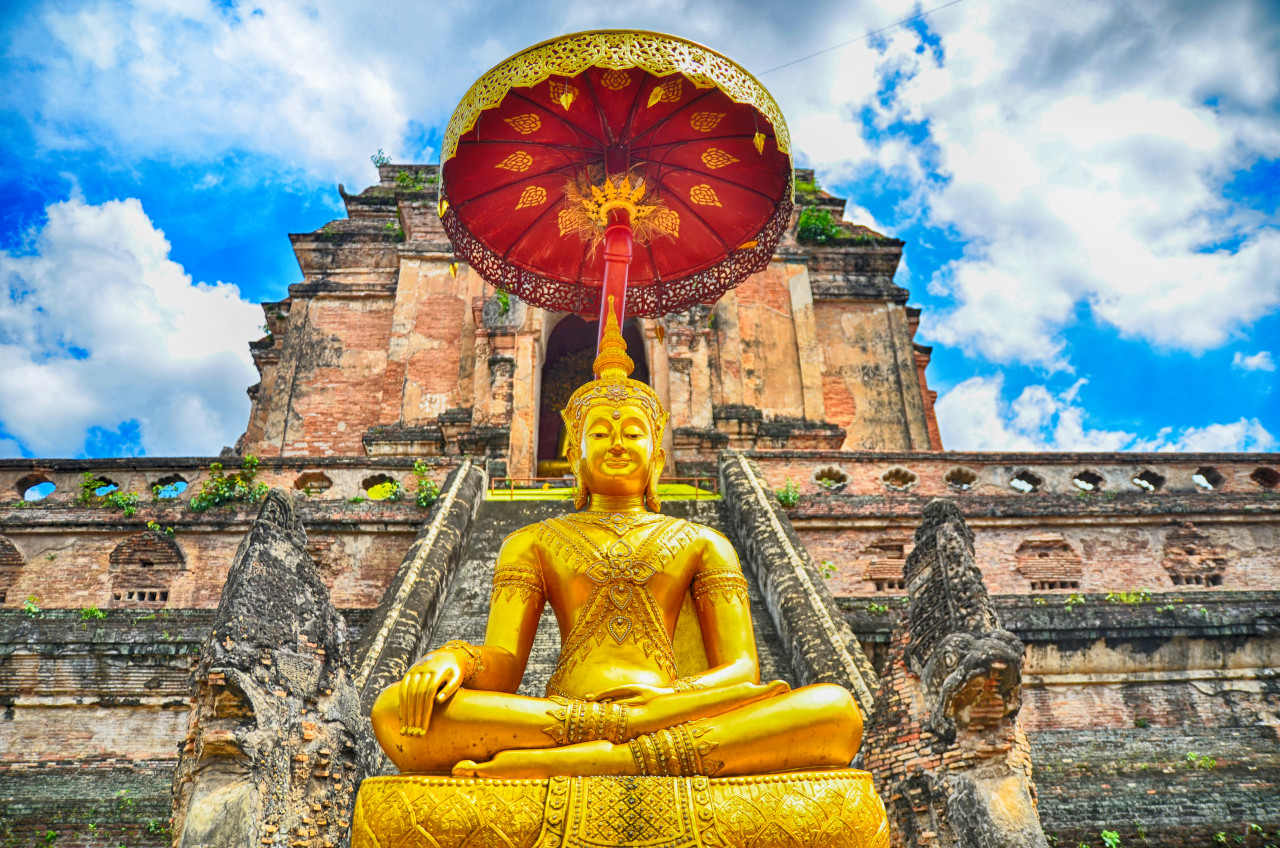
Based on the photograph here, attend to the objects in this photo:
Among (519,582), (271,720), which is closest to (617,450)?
(519,582)

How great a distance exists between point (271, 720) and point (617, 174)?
12.4 ft

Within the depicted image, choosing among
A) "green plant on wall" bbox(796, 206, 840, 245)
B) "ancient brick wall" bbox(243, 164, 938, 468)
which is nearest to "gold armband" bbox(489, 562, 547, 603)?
"ancient brick wall" bbox(243, 164, 938, 468)

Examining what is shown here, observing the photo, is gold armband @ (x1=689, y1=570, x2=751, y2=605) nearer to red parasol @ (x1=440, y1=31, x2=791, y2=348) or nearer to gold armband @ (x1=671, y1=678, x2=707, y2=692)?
gold armband @ (x1=671, y1=678, x2=707, y2=692)

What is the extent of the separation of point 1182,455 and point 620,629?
917 centimetres

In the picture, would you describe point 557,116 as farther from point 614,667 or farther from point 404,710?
point 404,710

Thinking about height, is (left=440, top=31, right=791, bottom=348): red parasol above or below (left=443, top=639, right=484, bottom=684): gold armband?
above

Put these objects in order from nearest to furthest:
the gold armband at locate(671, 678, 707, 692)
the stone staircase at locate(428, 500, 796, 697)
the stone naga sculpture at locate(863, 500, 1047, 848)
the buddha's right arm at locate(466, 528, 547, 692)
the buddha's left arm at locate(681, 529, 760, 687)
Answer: the gold armband at locate(671, 678, 707, 692) → the buddha's right arm at locate(466, 528, 547, 692) → the buddha's left arm at locate(681, 529, 760, 687) → the stone naga sculpture at locate(863, 500, 1047, 848) → the stone staircase at locate(428, 500, 796, 697)

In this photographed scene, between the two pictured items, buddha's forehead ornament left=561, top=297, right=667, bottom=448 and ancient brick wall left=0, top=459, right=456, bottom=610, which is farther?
ancient brick wall left=0, top=459, right=456, bottom=610

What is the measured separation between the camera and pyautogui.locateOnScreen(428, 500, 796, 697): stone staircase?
263 inches

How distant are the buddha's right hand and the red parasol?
2731 mm

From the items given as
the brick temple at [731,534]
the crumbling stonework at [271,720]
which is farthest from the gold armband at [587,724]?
the brick temple at [731,534]

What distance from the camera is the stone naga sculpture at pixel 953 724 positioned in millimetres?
4703

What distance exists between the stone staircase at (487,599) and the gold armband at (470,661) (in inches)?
88.8

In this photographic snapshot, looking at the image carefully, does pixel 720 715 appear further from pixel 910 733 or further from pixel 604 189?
pixel 604 189
